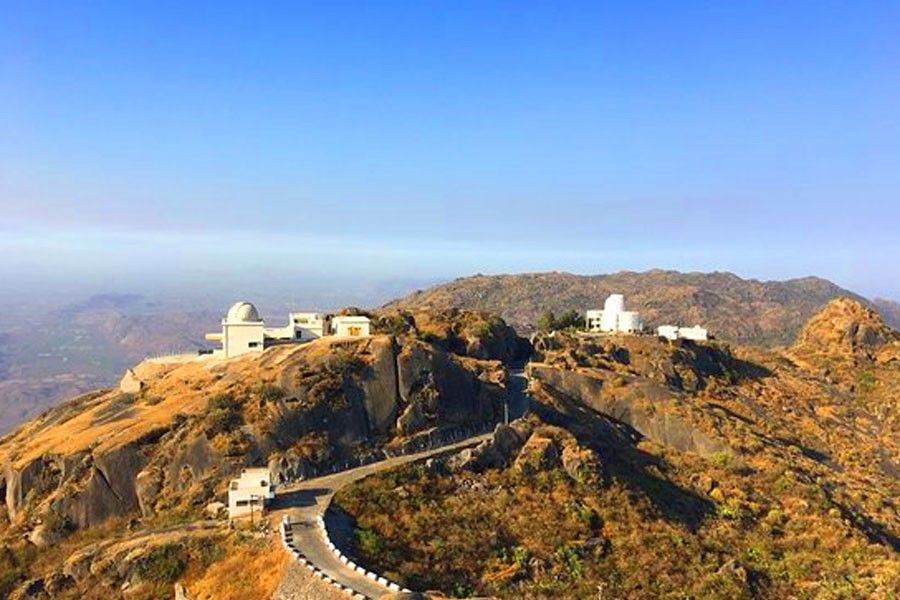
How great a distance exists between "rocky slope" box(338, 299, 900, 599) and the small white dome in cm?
2727

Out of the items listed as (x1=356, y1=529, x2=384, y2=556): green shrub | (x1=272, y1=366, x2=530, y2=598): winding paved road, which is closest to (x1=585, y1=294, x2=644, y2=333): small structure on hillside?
(x1=272, y1=366, x2=530, y2=598): winding paved road

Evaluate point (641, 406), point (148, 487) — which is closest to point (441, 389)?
point (148, 487)

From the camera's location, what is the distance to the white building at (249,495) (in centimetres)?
4209

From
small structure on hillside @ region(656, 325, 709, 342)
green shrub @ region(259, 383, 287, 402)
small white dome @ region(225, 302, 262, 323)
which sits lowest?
small structure on hillside @ region(656, 325, 709, 342)

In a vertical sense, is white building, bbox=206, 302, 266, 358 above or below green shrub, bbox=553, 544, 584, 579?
above

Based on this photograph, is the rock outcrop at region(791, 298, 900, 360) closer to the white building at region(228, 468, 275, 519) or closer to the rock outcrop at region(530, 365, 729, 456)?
the rock outcrop at region(530, 365, 729, 456)

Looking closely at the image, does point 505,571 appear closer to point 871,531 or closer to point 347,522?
point 347,522

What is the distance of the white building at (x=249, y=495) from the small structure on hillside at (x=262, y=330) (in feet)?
87.9

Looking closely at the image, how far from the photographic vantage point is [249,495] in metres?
42.2

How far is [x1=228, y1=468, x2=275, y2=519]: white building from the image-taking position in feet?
138

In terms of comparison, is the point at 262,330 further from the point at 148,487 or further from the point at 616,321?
the point at 616,321

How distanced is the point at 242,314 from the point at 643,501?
41.2 m

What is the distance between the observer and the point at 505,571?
40.2m

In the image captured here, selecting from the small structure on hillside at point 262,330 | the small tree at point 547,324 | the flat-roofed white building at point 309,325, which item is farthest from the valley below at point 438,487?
the small tree at point 547,324
